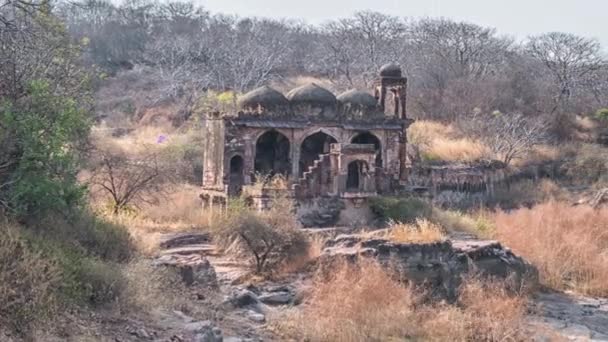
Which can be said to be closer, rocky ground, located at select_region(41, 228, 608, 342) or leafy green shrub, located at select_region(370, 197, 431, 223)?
rocky ground, located at select_region(41, 228, 608, 342)

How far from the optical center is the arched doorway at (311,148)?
22.2 m

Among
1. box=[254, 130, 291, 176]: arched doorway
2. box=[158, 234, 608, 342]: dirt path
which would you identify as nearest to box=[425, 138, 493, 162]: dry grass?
box=[254, 130, 291, 176]: arched doorway

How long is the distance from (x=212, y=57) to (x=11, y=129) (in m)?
34.8

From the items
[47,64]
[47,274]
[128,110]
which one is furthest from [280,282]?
[128,110]

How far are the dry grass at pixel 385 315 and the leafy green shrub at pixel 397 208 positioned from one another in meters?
6.45

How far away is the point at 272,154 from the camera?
22609 millimetres

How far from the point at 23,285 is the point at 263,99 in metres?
15.6

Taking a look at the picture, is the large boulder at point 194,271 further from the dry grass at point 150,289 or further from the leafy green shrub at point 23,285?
the leafy green shrub at point 23,285

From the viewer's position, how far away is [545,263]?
1485 centimetres

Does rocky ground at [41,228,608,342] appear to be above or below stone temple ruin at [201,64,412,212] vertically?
below

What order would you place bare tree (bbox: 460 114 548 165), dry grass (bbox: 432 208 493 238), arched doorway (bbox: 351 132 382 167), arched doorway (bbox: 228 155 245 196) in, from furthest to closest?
bare tree (bbox: 460 114 548 165), arched doorway (bbox: 351 132 382 167), arched doorway (bbox: 228 155 245 196), dry grass (bbox: 432 208 493 238)

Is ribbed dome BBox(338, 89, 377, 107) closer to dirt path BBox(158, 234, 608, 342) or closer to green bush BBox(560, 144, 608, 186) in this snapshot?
dirt path BBox(158, 234, 608, 342)

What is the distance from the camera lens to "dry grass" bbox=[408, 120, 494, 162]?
2897 cm

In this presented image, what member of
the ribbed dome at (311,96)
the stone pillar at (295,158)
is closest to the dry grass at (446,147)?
the ribbed dome at (311,96)
